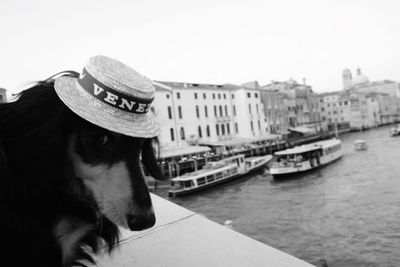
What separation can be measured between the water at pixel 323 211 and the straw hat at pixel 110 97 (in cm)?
860

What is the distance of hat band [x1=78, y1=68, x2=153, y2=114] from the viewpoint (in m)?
0.75

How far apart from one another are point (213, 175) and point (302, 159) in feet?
21.6

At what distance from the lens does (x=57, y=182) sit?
29.1 inches

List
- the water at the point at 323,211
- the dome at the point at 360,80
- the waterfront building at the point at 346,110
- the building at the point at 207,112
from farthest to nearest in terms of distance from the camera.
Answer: the dome at the point at 360,80
the waterfront building at the point at 346,110
the building at the point at 207,112
the water at the point at 323,211

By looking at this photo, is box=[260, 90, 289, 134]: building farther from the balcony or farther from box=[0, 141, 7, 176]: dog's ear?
box=[0, 141, 7, 176]: dog's ear

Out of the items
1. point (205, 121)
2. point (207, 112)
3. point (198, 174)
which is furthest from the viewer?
point (207, 112)

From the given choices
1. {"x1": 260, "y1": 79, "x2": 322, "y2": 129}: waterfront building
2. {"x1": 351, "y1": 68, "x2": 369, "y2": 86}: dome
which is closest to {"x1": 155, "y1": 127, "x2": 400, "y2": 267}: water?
{"x1": 260, "y1": 79, "x2": 322, "y2": 129}: waterfront building

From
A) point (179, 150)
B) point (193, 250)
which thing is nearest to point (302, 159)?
point (179, 150)

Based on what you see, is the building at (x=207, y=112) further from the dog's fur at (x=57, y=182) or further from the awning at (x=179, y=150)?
the dog's fur at (x=57, y=182)

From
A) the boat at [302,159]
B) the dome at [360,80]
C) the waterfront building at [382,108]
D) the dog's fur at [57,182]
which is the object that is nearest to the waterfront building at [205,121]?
the boat at [302,159]

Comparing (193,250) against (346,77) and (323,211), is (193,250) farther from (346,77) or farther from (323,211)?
(346,77)

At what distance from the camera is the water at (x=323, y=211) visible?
8.69 metres

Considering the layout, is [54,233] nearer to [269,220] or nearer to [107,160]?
[107,160]

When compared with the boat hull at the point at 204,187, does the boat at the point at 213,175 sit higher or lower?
higher
